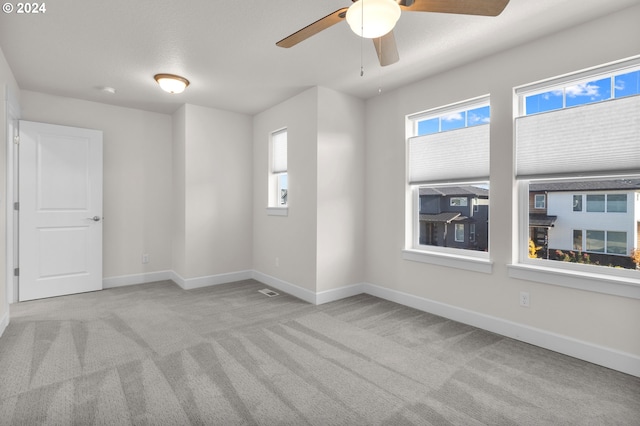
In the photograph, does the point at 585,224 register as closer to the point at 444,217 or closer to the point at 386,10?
the point at 444,217

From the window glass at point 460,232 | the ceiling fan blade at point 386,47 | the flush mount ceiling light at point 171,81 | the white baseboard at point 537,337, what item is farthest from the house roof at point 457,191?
the flush mount ceiling light at point 171,81

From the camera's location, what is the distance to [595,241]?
2561 millimetres

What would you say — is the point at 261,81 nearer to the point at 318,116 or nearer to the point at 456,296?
the point at 318,116

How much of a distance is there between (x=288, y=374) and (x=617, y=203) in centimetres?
273

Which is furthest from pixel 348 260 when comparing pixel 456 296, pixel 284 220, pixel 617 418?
pixel 617 418

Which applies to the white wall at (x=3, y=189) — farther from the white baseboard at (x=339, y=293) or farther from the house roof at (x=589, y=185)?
the house roof at (x=589, y=185)

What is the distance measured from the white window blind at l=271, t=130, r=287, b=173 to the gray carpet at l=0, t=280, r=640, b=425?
6.89 ft

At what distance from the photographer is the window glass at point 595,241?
253 centimetres

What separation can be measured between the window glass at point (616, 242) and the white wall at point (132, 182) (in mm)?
5193

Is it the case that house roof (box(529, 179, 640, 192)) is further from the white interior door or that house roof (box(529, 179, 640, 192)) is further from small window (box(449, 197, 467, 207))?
the white interior door

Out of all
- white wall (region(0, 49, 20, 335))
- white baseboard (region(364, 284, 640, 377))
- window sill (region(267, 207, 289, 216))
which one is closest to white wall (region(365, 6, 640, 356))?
white baseboard (region(364, 284, 640, 377))

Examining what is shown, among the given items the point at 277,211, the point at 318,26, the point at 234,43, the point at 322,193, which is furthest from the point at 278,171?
the point at 318,26

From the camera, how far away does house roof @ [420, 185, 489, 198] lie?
319 centimetres

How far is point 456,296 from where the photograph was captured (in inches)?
129
